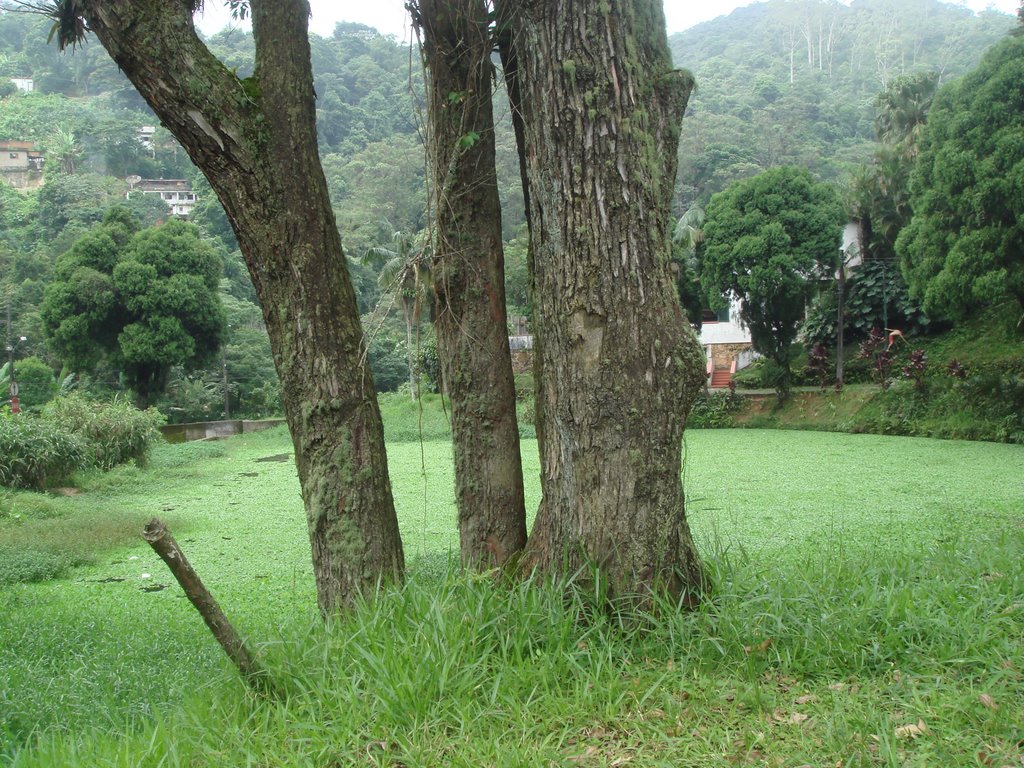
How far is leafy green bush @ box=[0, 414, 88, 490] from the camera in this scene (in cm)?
792

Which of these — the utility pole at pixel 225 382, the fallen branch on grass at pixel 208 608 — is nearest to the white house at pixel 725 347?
the utility pole at pixel 225 382

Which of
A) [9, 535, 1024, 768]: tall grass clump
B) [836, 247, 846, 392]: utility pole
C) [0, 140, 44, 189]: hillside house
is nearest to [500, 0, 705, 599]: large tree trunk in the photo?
[9, 535, 1024, 768]: tall grass clump

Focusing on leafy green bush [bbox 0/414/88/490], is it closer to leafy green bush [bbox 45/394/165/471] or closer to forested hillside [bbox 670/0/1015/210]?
leafy green bush [bbox 45/394/165/471]

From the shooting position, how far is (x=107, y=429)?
31.4ft

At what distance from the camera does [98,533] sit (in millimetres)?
5723

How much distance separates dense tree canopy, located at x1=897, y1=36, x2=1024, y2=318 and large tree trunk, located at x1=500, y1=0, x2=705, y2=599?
893 centimetres

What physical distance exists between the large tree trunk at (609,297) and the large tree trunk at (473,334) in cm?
41

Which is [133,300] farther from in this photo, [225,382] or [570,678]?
[570,678]

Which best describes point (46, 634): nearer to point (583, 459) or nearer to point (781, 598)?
point (583, 459)

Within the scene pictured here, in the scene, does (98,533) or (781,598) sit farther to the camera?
(98,533)

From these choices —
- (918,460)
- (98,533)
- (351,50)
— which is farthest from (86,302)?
(351,50)

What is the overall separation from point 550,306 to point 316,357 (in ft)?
2.30

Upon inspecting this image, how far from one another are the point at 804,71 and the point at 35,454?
143ft

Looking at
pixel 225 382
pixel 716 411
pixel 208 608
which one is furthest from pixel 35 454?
pixel 225 382
